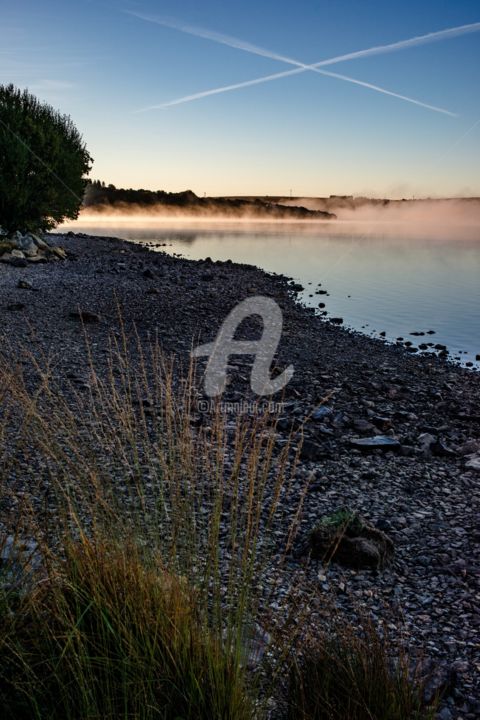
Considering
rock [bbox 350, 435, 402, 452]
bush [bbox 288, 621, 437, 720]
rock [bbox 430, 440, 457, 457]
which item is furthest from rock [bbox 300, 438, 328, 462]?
bush [bbox 288, 621, 437, 720]

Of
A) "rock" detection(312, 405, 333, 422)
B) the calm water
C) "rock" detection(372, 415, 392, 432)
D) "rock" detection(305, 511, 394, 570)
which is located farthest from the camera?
the calm water

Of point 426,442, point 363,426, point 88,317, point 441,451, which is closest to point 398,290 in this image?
point 88,317

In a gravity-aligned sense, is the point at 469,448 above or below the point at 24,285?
below

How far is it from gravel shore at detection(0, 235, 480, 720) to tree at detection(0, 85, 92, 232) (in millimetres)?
12179

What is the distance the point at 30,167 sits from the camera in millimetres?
36875

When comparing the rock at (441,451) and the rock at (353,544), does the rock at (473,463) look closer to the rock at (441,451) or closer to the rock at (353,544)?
the rock at (441,451)

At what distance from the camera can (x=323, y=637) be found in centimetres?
403

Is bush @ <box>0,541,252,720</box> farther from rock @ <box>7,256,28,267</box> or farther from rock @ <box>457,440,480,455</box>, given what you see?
rock @ <box>7,256,28,267</box>

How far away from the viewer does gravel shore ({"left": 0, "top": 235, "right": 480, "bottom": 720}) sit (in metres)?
5.27

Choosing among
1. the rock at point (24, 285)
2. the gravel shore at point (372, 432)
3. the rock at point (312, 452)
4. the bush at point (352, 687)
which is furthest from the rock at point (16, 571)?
the rock at point (24, 285)

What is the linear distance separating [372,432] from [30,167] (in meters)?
33.3

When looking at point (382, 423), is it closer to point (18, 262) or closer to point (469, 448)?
point (469, 448)

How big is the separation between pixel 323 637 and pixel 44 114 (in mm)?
44147

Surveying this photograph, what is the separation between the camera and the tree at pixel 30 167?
35.3 metres
